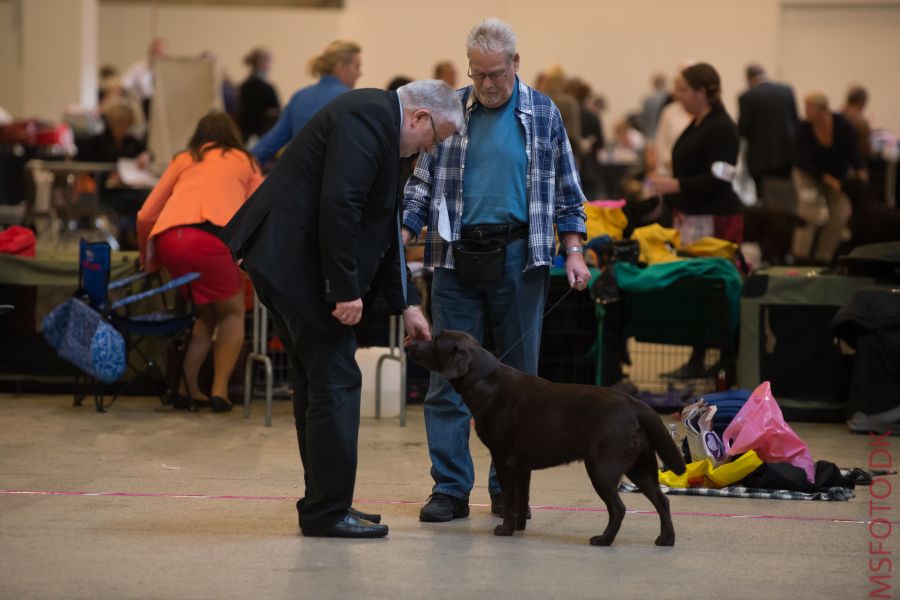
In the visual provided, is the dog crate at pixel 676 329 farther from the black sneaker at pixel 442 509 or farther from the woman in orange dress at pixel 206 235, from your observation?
the black sneaker at pixel 442 509

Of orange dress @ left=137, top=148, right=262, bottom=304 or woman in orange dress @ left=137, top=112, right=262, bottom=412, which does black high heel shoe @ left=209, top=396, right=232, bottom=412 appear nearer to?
woman in orange dress @ left=137, top=112, right=262, bottom=412

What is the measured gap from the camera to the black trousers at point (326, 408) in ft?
13.2

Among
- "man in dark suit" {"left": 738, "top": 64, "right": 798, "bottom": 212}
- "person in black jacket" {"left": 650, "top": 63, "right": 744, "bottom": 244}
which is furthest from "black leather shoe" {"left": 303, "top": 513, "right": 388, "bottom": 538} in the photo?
"man in dark suit" {"left": 738, "top": 64, "right": 798, "bottom": 212}

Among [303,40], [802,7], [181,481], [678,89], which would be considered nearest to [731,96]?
[802,7]

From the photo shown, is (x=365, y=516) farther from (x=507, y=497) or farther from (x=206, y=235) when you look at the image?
(x=206, y=235)

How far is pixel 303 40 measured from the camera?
64.1ft

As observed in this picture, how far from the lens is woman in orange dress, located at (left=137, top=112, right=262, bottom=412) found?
6.61 meters

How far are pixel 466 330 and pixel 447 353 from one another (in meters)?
A: 0.44

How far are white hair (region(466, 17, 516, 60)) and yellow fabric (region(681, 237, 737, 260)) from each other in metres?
2.80

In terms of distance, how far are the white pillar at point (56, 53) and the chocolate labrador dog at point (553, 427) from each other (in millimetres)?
13817

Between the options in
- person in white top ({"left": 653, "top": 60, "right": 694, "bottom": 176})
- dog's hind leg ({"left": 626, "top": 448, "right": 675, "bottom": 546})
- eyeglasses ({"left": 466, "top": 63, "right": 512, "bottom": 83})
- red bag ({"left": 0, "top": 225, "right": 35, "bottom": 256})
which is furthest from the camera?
person in white top ({"left": 653, "top": 60, "right": 694, "bottom": 176})

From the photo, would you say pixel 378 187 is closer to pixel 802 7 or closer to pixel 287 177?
pixel 287 177

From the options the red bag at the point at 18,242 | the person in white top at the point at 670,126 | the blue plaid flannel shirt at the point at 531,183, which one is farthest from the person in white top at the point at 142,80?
the blue plaid flannel shirt at the point at 531,183

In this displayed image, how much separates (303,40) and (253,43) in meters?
0.74
